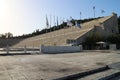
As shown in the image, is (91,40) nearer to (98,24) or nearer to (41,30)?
(98,24)

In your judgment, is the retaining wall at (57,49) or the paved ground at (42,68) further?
the retaining wall at (57,49)

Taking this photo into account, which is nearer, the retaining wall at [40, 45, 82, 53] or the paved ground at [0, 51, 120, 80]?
the paved ground at [0, 51, 120, 80]

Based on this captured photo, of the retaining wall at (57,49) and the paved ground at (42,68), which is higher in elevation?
the retaining wall at (57,49)

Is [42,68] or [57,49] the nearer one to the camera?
[42,68]

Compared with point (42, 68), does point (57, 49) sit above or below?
above

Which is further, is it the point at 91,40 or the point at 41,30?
the point at 41,30

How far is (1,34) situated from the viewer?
17462 centimetres

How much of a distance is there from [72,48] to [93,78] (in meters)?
31.5

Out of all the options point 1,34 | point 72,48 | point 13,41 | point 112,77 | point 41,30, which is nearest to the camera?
point 112,77

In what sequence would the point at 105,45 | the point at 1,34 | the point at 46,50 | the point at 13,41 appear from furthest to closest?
the point at 1,34 < the point at 13,41 < the point at 105,45 < the point at 46,50

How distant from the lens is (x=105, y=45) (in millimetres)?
65062

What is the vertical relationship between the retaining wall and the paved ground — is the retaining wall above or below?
A: above

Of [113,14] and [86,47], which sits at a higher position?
[113,14]

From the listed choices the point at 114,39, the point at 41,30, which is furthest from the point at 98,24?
the point at 41,30
